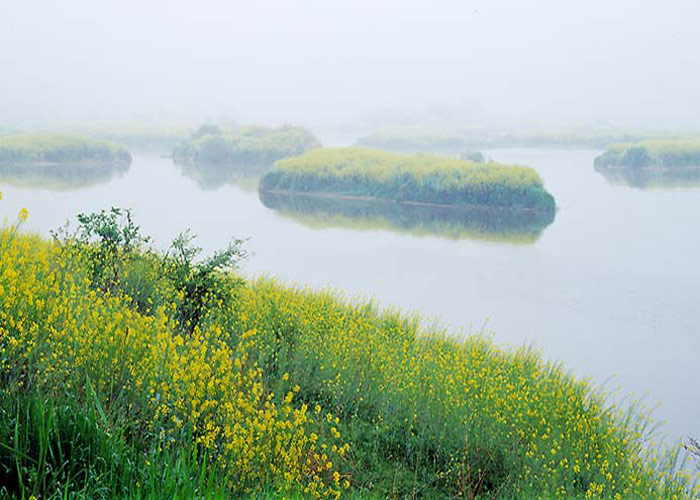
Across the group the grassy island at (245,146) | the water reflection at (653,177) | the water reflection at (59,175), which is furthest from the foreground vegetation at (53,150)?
the water reflection at (653,177)

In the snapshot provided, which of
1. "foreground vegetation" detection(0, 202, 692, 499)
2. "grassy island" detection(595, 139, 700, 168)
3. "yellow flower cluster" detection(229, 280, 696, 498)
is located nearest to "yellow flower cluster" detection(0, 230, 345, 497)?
"foreground vegetation" detection(0, 202, 692, 499)

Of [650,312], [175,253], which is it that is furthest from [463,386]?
[650,312]

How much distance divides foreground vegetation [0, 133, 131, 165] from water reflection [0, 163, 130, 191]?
22 cm

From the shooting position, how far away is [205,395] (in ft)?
14.0

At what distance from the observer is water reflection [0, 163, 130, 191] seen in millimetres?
22062

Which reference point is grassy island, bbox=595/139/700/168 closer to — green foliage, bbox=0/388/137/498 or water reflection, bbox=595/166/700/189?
water reflection, bbox=595/166/700/189

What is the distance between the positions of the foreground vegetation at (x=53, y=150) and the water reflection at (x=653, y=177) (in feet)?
74.9

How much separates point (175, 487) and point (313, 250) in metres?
12.5

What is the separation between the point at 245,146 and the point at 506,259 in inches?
737

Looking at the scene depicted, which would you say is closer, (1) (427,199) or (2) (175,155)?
(1) (427,199)

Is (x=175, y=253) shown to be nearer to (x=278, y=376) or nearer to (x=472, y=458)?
(x=278, y=376)

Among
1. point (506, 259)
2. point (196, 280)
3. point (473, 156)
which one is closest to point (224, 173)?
point (473, 156)

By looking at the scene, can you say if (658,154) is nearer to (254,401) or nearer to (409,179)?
(409,179)

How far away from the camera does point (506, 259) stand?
52.4ft
